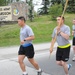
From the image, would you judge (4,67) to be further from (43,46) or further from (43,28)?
(43,28)

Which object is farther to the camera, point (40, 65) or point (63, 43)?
point (40, 65)

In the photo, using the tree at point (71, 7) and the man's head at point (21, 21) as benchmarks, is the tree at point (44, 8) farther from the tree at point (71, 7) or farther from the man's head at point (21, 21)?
the man's head at point (21, 21)

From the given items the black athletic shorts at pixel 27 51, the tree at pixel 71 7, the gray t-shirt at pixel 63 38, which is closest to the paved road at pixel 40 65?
the black athletic shorts at pixel 27 51

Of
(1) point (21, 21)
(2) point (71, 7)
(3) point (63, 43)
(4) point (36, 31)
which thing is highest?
(1) point (21, 21)

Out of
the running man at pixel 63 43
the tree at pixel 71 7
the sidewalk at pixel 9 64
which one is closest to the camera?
the running man at pixel 63 43

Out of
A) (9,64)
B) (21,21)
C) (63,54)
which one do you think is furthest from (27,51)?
(9,64)

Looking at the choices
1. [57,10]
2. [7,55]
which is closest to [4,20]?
[57,10]

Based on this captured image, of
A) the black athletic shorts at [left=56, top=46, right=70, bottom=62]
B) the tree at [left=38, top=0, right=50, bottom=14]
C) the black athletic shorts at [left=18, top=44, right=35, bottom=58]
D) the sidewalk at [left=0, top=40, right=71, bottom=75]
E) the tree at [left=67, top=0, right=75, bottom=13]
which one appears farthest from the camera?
the tree at [left=38, top=0, right=50, bottom=14]

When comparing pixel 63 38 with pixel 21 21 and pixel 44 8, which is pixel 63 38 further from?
pixel 44 8

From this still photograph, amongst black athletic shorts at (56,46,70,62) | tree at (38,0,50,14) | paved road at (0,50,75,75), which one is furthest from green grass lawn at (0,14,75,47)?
black athletic shorts at (56,46,70,62)

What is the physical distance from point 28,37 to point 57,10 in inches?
765

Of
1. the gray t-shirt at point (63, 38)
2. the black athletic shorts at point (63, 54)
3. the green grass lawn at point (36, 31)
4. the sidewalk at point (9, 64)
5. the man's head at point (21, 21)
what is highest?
the man's head at point (21, 21)

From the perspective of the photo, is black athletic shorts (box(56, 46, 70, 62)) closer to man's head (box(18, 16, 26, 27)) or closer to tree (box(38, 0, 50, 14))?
man's head (box(18, 16, 26, 27))

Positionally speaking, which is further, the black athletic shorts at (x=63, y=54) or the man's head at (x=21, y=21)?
the man's head at (x=21, y=21)
